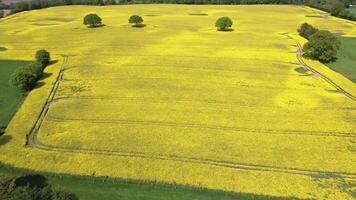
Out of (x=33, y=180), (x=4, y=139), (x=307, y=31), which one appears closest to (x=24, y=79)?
(x=4, y=139)

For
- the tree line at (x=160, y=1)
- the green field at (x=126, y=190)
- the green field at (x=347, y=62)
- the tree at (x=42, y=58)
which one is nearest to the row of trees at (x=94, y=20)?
the tree at (x=42, y=58)

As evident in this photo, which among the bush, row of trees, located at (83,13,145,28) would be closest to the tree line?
row of trees, located at (83,13,145,28)

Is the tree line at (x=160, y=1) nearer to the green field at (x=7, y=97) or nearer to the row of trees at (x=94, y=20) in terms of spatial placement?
the row of trees at (x=94, y=20)

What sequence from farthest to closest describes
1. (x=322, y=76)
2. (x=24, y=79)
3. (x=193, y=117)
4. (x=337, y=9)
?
(x=337, y=9) → (x=322, y=76) → (x=24, y=79) → (x=193, y=117)

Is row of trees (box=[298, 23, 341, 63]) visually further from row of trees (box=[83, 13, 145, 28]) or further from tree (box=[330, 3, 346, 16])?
tree (box=[330, 3, 346, 16])

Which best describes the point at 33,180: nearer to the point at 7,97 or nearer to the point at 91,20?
the point at 7,97

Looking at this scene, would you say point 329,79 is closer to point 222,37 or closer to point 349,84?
point 349,84
